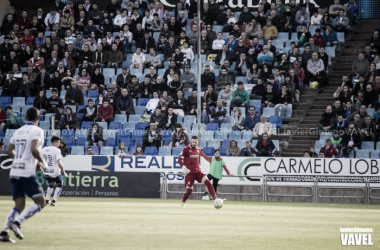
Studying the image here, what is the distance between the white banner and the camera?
26.5 m

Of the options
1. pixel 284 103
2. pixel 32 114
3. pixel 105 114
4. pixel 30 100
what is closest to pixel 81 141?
pixel 105 114

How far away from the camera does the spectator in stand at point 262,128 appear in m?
27.7

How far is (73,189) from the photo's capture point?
27.4 m

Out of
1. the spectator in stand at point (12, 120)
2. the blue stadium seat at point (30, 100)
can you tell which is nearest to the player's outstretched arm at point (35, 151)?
the spectator in stand at point (12, 120)

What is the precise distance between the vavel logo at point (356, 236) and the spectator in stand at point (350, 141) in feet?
40.3

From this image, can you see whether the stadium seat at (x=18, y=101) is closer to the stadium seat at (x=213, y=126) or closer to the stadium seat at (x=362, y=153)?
the stadium seat at (x=213, y=126)

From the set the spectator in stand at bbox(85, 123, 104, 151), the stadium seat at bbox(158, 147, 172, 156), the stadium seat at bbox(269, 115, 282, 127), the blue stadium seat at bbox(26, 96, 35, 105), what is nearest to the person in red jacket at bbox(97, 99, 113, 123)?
the spectator in stand at bbox(85, 123, 104, 151)

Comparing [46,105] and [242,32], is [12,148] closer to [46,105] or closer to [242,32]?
[46,105]

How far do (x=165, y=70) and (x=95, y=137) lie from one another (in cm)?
472

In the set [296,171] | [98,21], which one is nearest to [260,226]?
[296,171]

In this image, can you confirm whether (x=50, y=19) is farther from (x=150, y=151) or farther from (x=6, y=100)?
(x=150, y=151)

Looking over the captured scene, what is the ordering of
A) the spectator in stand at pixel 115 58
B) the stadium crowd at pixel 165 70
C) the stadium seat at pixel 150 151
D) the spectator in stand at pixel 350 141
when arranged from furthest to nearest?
the spectator in stand at pixel 115 58
the stadium crowd at pixel 165 70
the stadium seat at pixel 150 151
the spectator in stand at pixel 350 141

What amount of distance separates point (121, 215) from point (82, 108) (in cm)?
1354

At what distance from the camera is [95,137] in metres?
28.9
